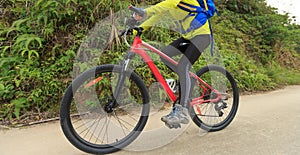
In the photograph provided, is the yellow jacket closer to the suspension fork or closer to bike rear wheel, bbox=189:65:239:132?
the suspension fork

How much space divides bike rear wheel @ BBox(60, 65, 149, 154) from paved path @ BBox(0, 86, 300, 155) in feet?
0.60

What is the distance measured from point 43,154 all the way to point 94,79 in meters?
0.86

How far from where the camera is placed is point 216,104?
308 centimetres

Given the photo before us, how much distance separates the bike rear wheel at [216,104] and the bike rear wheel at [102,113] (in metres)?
0.71

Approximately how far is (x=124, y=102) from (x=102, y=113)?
1.14 feet

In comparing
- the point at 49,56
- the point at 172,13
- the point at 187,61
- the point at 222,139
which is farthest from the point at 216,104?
the point at 49,56

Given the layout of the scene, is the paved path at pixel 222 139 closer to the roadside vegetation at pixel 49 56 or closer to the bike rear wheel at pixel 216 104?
the bike rear wheel at pixel 216 104

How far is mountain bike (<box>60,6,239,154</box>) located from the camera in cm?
231

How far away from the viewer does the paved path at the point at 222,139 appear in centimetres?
250

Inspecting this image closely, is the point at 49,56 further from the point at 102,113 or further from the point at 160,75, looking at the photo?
the point at 160,75

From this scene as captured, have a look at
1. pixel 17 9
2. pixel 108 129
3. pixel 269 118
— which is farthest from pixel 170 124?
pixel 17 9

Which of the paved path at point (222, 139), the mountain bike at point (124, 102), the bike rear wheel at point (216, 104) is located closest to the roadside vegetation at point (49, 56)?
the paved path at point (222, 139)

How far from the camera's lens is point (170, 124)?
8.34 feet

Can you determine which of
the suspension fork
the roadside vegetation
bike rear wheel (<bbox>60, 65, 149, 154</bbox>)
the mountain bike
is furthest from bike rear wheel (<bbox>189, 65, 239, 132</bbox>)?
the roadside vegetation
